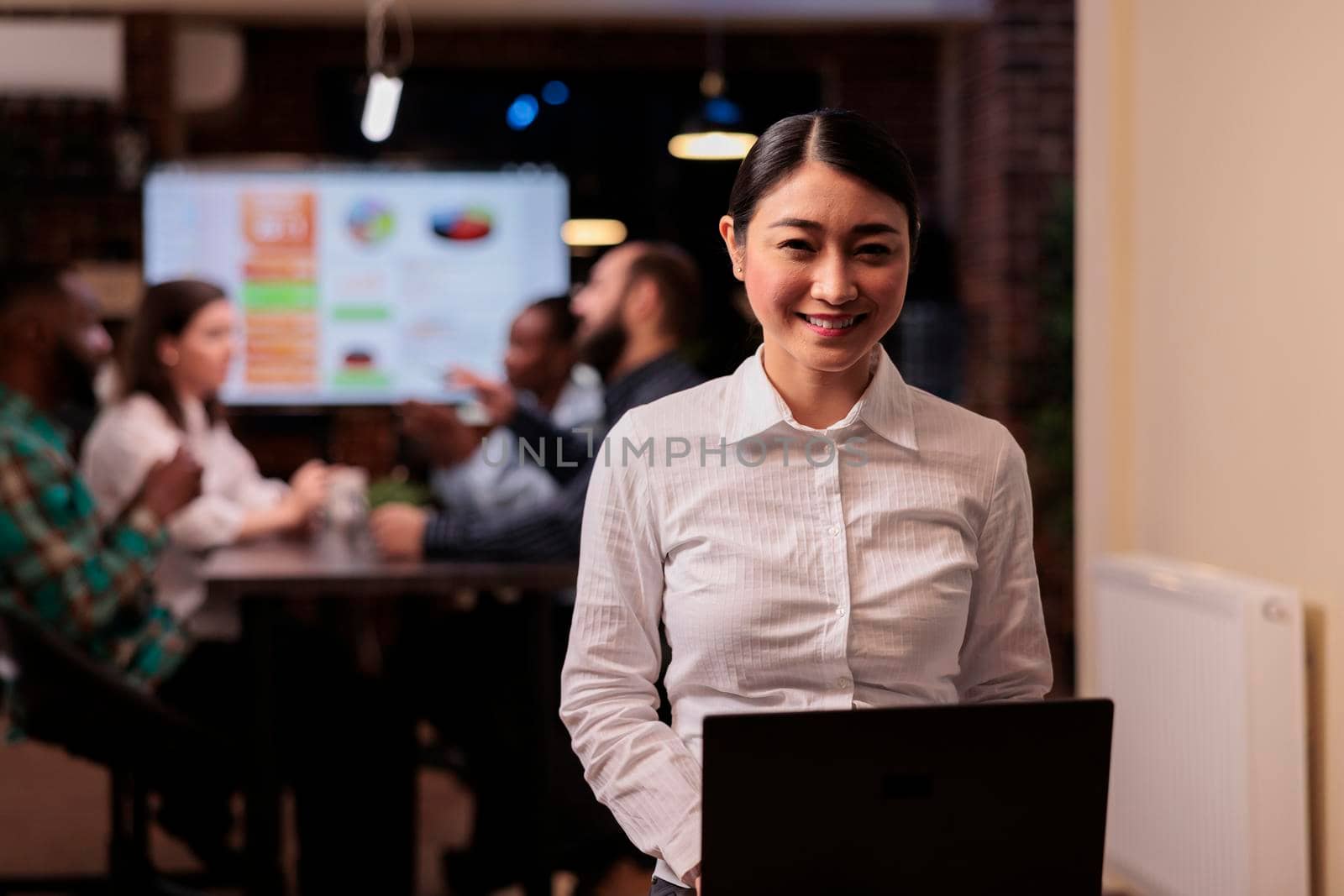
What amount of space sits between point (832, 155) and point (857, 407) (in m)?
0.24

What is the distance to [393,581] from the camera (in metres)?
2.90

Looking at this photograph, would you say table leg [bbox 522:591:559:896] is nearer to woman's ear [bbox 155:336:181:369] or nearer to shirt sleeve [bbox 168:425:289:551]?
shirt sleeve [bbox 168:425:289:551]

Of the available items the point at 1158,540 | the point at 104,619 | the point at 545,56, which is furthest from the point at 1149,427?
the point at 545,56

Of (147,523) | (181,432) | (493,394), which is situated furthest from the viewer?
(181,432)

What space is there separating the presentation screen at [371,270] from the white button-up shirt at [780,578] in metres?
5.06

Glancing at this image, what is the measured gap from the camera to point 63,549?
2.90 metres

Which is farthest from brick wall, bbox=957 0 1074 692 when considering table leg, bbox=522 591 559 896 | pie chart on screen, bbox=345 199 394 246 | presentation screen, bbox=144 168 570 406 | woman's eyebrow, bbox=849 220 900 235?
woman's eyebrow, bbox=849 220 900 235

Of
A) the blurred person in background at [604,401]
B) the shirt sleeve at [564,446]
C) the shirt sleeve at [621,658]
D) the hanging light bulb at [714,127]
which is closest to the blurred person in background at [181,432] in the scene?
the blurred person in background at [604,401]

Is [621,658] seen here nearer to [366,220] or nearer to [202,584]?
[202,584]

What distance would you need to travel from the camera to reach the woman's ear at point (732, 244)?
4.35 feet

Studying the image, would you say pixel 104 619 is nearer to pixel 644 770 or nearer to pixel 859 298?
pixel 644 770

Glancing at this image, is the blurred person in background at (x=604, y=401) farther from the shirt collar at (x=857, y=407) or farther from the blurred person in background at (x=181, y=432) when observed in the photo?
the blurred person in background at (x=181, y=432)

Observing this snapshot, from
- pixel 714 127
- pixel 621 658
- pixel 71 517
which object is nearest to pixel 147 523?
pixel 71 517

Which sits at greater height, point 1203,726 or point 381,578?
point 381,578
